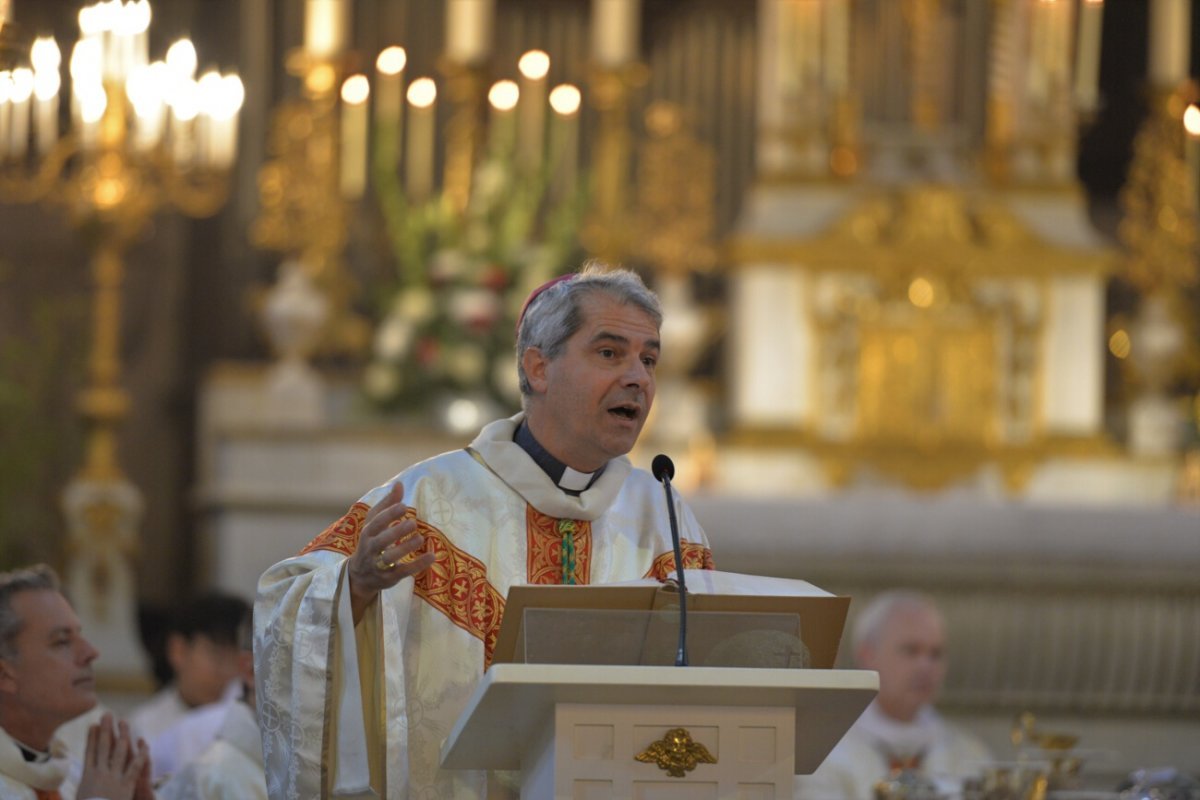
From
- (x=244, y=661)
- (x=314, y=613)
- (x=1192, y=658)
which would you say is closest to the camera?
(x=314, y=613)

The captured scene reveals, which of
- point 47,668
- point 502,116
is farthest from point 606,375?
point 502,116

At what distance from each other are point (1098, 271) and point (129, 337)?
4.11 metres

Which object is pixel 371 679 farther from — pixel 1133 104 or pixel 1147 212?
pixel 1133 104

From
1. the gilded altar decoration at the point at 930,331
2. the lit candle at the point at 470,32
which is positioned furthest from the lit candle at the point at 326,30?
the gilded altar decoration at the point at 930,331

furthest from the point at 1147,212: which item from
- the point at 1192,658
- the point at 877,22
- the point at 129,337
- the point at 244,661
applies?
the point at 244,661

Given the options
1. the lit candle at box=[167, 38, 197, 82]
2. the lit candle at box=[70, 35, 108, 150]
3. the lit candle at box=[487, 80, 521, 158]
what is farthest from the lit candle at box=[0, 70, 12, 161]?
the lit candle at box=[487, 80, 521, 158]

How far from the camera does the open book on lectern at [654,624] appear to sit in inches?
124

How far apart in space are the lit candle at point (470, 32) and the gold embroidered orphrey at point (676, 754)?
243 inches

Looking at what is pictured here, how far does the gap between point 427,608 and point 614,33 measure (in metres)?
5.61

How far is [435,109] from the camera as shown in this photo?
973 cm

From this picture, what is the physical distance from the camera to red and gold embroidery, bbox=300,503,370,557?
3.74m

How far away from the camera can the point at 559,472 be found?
12.7 ft

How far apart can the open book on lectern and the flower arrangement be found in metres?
5.41

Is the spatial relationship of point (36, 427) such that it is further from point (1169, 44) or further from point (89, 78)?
point (1169, 44)
